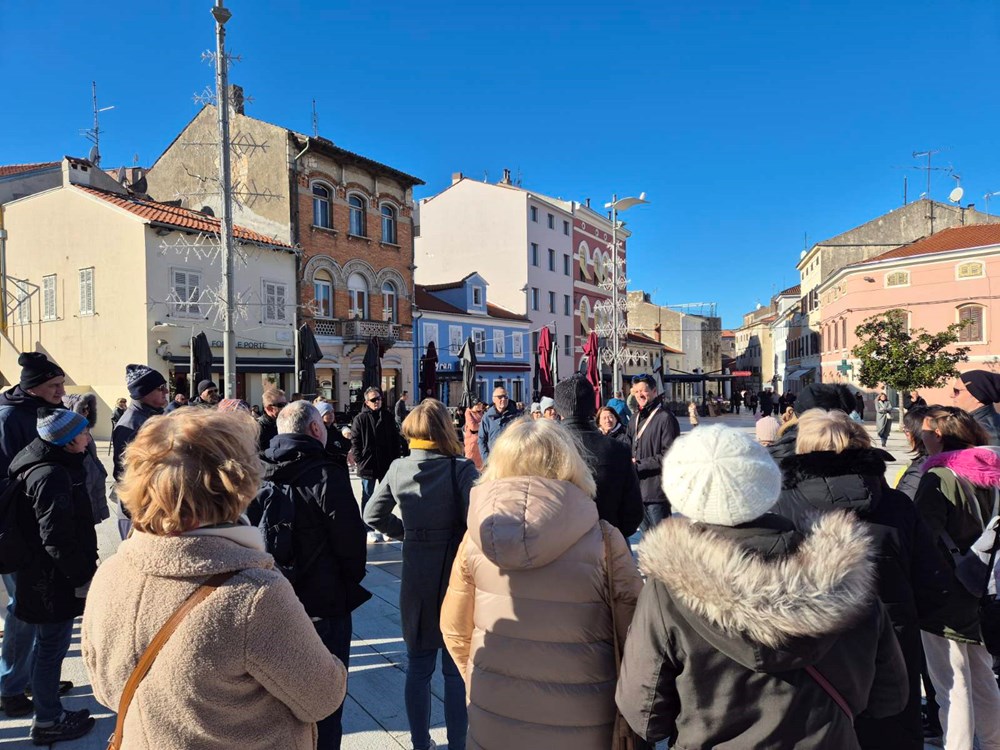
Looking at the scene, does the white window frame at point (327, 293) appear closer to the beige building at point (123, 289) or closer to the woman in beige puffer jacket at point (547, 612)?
the beige building at point (123, 289)

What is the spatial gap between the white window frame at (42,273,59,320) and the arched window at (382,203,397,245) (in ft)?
40.8

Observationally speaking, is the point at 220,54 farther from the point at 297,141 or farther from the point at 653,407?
the point at 297,141

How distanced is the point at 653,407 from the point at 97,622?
5.38 m

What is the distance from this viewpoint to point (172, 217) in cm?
2016

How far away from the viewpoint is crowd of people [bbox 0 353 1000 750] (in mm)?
1547

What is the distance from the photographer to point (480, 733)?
7.18 ft

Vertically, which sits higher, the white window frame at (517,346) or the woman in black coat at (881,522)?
the white window frame at (517,346)

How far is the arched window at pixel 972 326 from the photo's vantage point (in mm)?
26641

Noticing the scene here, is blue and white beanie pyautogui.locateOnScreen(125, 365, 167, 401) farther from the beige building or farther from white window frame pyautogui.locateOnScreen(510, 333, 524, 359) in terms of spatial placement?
white window frame pyautogui.locateOnScreen(510, 333, 524, 359)

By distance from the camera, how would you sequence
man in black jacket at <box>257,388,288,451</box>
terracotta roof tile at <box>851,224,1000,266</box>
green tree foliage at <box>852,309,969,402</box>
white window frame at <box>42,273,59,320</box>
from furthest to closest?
terracotta roof tile at <box>851,224,1000,266</box> < white window frame at <box>42,273,59,320</box> < green tree foliage at <box>852,309,969,402</box> < man in black jacket at <box>257,388,288,451</box>

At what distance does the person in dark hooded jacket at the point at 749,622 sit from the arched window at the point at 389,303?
26257mm

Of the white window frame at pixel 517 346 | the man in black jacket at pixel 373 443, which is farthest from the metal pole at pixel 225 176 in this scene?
the white window frame at pixel 517 346

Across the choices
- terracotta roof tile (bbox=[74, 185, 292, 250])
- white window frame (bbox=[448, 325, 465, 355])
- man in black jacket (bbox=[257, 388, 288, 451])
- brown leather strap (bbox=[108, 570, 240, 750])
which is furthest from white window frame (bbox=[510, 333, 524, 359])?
brown leather strap (bbox=[108, 570, 240, 750])

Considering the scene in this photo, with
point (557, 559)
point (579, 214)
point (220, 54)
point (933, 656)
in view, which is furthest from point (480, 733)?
point (579, 214)
